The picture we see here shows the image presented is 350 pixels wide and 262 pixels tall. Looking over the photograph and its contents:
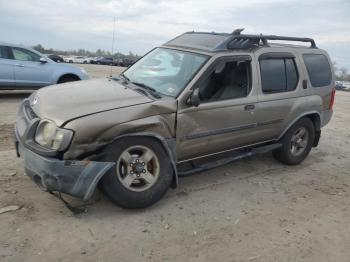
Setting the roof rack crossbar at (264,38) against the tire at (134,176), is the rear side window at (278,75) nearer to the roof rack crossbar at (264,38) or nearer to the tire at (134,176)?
the roof rack crossbar at (264,38)

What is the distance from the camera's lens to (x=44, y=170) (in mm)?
3707

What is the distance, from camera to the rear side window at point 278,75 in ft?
17.4

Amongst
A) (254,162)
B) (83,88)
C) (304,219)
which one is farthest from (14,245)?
(254,162)

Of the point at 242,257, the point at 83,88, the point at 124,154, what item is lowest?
the point at 242,257

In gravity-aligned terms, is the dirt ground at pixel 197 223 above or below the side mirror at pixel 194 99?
below

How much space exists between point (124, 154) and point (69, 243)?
1.01m

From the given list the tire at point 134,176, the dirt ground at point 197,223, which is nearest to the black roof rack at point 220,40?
the tire at point 134,176

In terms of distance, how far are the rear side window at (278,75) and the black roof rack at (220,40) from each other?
11.8 inches

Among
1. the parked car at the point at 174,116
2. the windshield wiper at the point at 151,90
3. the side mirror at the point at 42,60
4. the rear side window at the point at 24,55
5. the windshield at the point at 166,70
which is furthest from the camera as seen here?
the side mirror at the point at 42,60

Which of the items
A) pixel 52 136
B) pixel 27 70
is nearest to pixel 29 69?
pixel 27 70

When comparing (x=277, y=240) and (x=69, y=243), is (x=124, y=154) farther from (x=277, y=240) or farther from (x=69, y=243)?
(x=277, y=240)

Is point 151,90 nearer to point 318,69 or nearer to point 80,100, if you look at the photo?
point 80,100

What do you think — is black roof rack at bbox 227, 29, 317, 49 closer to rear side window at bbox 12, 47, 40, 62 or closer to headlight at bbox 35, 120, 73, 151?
headlight at bbox 35, 120, 73, 151

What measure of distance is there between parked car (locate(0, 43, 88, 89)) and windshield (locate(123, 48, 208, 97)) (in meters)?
5.96
